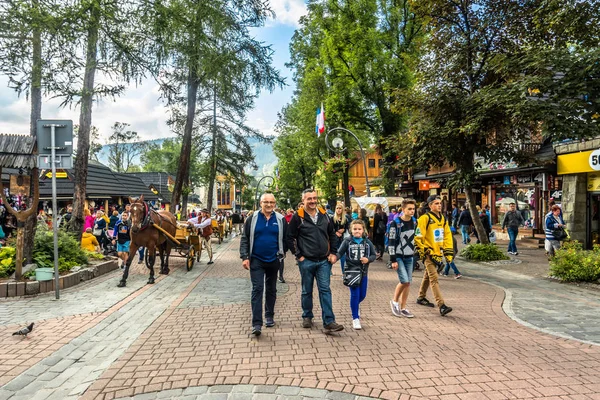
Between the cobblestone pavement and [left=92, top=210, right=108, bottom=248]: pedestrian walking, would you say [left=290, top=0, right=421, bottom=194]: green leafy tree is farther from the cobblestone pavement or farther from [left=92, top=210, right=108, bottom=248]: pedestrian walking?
the cobblestone pavement

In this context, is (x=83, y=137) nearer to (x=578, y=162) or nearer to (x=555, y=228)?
(x=555, y=228)

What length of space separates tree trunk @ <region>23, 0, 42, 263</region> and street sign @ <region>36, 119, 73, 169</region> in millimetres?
1293

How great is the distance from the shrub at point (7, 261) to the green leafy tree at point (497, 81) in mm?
11191

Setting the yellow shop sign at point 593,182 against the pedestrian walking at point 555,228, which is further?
the yellow shop sign at point 593,182

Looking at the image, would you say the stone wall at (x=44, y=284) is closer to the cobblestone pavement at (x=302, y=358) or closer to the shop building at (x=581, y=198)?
the cobblestone pavement at (x=302, y=358)

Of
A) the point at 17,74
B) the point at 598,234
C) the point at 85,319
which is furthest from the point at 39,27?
the point at 598,234

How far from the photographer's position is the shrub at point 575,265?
919 centimetres

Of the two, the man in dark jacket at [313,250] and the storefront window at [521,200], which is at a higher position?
the storefront window at [521,200]

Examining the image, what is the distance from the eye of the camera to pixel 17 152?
27.1 feet

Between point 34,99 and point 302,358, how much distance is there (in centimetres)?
945

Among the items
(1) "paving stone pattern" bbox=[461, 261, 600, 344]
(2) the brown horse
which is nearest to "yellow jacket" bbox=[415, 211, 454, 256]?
(1) "paving stone pattern" bbox=[461, 261, 600, 344]

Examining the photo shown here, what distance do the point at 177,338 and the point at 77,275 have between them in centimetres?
486

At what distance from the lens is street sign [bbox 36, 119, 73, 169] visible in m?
7.77

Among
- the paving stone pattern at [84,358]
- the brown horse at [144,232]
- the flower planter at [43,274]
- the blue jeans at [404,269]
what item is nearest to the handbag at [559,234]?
the blue jeans at [404,269]
